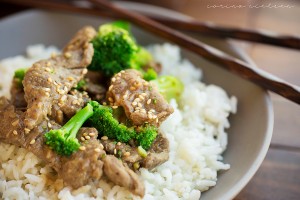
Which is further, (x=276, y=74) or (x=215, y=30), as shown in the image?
(x=276, y=74)

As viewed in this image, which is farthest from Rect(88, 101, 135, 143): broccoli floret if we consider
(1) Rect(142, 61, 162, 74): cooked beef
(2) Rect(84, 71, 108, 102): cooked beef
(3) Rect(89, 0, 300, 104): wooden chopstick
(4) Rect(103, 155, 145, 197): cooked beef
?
(3) Rect(89, 0, 300, 104): wooden chopstick

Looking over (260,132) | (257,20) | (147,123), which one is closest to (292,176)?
(260,132)

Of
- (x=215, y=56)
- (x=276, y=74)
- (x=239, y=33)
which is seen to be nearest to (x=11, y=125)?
(x=215, y=56)

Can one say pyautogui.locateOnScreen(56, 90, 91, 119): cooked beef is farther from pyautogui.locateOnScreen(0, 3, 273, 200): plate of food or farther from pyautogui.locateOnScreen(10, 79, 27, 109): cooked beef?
pyautogui.locateOnScreen(10, 79, 27, 109): cooked beef

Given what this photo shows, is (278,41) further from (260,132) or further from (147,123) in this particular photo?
(147,123)

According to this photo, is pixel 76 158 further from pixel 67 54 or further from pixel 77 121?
pixel 67 54

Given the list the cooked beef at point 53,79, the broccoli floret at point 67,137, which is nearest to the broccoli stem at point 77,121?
the broccoli floret at point 67,137

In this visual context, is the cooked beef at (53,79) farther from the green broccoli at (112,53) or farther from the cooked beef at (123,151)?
the cooked beef at (123,151)
